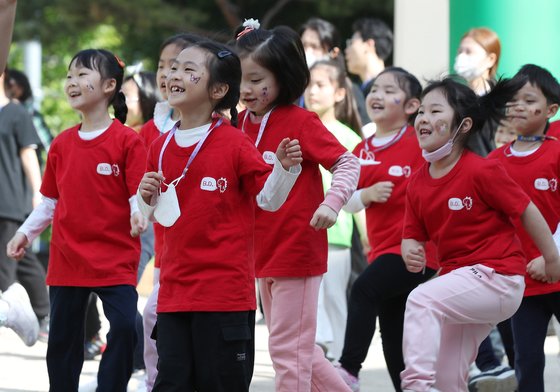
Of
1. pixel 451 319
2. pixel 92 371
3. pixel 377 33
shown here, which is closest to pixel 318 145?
pixel 451 319

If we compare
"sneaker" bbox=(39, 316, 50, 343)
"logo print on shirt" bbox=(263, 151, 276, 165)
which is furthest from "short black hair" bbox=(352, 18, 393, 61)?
"logo print on shirt" bbox=(263, 151, 276, 165)

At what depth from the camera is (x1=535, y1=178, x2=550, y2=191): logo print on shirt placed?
5.77 meters

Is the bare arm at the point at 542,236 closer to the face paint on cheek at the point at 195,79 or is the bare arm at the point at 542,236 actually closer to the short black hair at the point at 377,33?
the face paint on cheek at the point at 195,79

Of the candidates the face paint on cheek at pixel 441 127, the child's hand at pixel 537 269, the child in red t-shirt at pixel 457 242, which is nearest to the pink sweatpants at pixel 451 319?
the child in red t-shirt at pixel 457 242

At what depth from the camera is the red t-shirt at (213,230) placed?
15.3ft

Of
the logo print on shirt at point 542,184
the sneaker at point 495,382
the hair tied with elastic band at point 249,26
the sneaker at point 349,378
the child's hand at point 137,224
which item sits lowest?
the sneaker at point 495,382

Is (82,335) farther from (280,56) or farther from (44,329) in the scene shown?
(44,329)

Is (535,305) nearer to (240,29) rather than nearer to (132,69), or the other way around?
(240,29)

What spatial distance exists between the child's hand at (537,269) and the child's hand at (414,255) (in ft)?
1.81

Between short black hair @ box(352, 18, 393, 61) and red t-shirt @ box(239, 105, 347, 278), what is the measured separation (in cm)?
486

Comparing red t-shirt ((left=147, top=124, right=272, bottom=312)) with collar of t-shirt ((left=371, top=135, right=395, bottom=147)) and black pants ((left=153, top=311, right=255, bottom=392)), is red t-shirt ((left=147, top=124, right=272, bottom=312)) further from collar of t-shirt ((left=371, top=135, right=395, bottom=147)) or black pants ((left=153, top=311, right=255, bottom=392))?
collar of t-shirt ((left=371, top=135, right=395, bottom=147))

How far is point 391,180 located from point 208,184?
1.94m

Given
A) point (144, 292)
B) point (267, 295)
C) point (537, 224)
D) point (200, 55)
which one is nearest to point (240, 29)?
point (200, 55)

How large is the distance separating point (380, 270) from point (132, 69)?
2.33 metres
